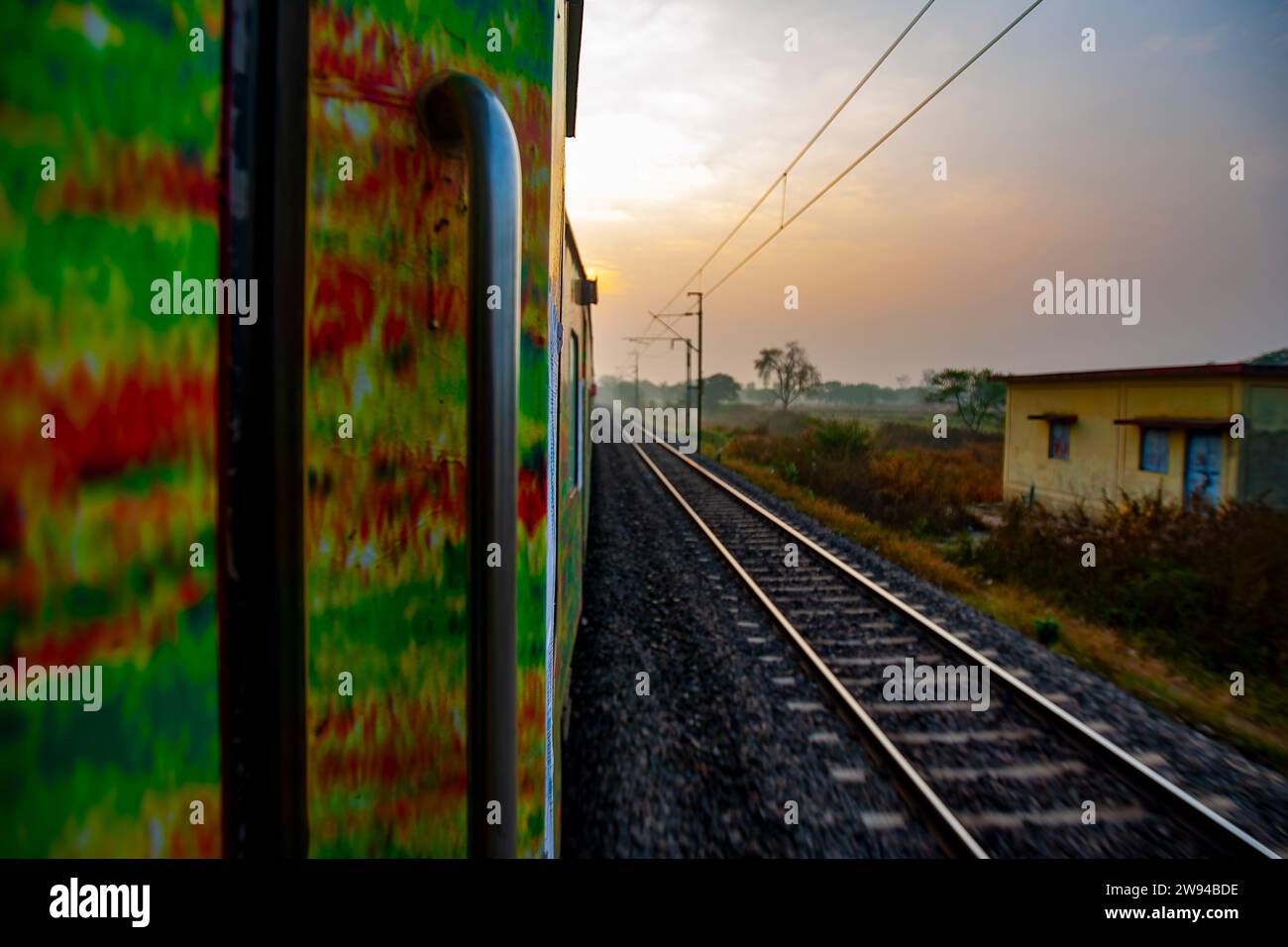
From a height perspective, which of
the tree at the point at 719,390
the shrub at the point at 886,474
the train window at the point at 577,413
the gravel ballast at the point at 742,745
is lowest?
the gravel ballast at the point at 742,745

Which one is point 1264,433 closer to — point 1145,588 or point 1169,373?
point 1169,373

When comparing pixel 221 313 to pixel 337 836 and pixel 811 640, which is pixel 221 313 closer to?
pixel 337 836

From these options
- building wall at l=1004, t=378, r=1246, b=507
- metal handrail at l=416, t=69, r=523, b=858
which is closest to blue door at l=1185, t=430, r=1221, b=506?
building wall at l=1004, t=378, r=1246, b=507

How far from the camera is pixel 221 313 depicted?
0.72 m

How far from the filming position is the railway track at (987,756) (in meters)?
3.86

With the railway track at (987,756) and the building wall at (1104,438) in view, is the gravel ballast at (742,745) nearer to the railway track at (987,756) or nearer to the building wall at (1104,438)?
the railway track at (987,756)

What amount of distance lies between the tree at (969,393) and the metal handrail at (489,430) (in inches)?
2222

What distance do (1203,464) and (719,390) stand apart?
11039 centimetres

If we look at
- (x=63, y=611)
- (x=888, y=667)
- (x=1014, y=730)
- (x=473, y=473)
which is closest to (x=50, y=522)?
(x=63, y=611)

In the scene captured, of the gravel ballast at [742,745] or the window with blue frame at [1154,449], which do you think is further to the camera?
the window with blue frame at [1154,449]

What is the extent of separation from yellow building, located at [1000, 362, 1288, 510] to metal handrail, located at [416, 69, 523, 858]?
14.2m

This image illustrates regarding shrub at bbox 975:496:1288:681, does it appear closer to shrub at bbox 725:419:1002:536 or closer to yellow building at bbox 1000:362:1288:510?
yellow building at bbox 1000:362:1288:510

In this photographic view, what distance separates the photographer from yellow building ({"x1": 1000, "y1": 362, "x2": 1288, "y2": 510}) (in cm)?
1460

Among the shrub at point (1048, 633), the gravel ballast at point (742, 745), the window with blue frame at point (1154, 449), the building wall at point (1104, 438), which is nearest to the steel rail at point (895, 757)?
the gravel ballast at point (742, 745)
